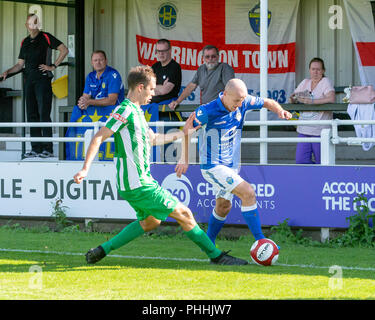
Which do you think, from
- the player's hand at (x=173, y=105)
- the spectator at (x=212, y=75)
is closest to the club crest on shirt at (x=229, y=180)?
the spectator at (x=212, y=75)

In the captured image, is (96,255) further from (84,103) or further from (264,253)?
(84,103)

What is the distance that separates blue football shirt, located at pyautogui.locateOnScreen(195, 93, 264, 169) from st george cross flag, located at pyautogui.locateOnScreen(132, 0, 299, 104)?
631 centimetres

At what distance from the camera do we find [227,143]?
28.1ft

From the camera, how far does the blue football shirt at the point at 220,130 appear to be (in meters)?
8.47

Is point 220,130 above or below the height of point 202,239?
above

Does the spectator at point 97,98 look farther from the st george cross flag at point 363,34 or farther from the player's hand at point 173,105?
the st george cross flag at point 363,34

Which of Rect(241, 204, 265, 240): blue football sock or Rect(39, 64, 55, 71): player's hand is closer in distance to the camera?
Rect(241, 204, 265, 240): blue football sock

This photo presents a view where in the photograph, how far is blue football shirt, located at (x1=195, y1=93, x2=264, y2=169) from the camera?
847 cm

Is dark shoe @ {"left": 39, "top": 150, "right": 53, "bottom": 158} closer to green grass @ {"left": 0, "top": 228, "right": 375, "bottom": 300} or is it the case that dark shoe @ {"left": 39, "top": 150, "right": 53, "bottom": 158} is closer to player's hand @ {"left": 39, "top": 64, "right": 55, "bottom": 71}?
player's hand @ {"left": 39, "top": 64, "right": 55, "bottom": 71}

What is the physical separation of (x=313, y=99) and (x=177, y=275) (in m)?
5.06

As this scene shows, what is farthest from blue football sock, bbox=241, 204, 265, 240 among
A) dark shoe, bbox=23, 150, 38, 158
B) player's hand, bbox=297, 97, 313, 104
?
dark shoe, bbox=23, 150, 38, 158

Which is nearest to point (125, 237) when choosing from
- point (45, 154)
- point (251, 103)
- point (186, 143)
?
point (186, 143)

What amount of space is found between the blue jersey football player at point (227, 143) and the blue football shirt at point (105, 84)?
399 centimetres
